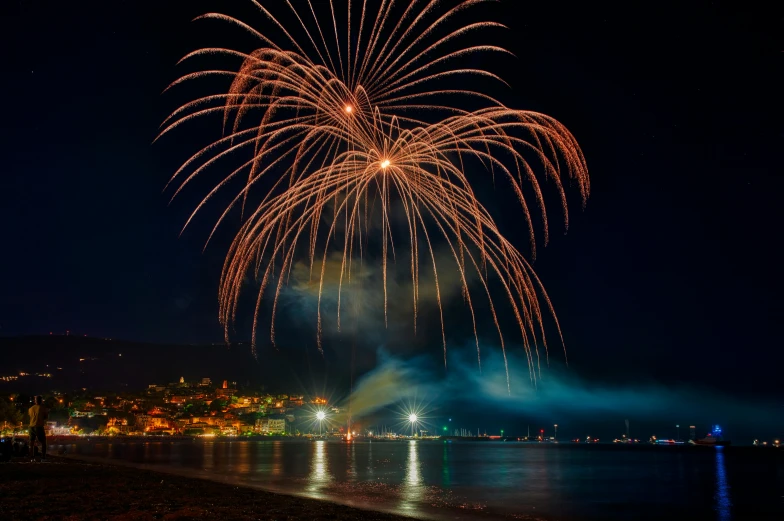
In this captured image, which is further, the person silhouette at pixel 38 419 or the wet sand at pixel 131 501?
the person silhouette at pixel 38 419

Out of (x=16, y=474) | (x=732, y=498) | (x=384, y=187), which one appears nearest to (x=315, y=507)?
(x=16, y=474)

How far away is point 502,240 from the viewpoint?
2428 centimetres

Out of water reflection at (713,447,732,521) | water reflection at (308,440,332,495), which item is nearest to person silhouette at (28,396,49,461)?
water reflection at (308,440,332,495)

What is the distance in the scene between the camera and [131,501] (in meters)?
16.1

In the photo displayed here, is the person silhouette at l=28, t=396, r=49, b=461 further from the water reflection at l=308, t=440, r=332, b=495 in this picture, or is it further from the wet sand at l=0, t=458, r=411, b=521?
the water reflection at l=308, t=440, r=332, b=495

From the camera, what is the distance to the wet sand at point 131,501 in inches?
535

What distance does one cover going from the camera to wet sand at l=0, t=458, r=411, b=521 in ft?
44.6

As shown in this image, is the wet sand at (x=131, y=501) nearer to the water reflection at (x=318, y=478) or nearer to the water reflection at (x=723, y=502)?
the water reflection at (x=318, y=478)

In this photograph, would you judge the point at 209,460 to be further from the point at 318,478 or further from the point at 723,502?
the point at 723,502

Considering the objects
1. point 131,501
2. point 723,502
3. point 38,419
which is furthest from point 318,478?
point 723,502

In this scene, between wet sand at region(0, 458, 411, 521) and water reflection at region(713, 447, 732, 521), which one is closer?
wet sand at region(0, 458, 411, 521)

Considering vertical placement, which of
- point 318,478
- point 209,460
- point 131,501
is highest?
point 131,501

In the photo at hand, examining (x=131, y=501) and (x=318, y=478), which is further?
(x=318, y=478)

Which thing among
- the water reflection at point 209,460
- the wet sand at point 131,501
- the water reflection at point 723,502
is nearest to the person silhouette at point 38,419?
the wet sand at point 131,501
